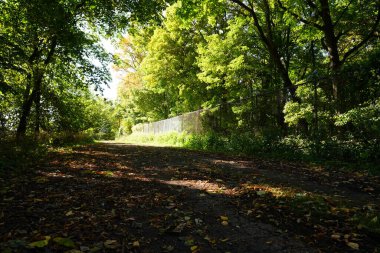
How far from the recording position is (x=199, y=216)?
4.20 meters

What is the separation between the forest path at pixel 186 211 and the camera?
129 inches

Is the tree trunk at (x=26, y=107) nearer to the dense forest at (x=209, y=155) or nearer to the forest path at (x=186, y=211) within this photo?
the dense forest at (x=209, y=155)

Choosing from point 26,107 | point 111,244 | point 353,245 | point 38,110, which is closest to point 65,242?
point 111,244

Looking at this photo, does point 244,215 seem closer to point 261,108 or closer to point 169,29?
point 261,108

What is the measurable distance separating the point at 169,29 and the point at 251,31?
9036mm

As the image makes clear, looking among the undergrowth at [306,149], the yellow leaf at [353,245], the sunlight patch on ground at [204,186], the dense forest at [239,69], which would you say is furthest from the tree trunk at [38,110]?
the yellow leaf at [353,245]

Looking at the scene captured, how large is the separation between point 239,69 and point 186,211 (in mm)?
14130

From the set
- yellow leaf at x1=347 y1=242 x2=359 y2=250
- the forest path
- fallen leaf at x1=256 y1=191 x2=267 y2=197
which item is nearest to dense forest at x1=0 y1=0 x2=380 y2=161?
the forest path

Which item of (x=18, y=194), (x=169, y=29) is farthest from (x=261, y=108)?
(x=169, y=29)

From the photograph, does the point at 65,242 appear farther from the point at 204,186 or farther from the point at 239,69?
the point at 239,69

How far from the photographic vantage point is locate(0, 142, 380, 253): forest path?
10.8ft

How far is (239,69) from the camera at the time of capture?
17469 millimetres

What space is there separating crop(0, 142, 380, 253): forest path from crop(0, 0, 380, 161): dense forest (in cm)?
310

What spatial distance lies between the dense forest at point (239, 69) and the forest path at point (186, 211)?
3.10m
